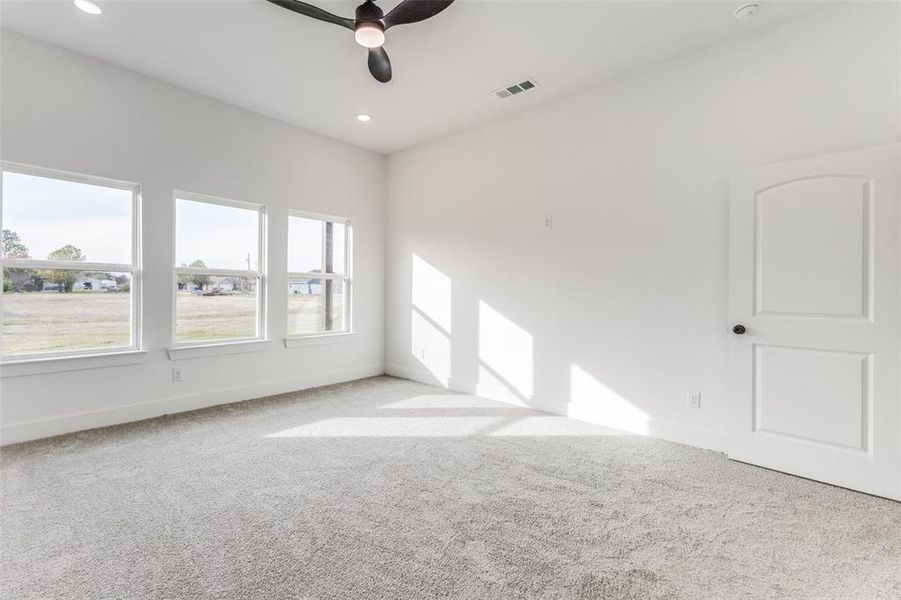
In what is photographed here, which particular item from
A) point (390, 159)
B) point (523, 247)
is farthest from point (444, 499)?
point (390, 159)

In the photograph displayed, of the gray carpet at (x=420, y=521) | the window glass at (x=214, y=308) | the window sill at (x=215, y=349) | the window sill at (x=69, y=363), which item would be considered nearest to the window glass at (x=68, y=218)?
the window glass at (x=214, y=308)

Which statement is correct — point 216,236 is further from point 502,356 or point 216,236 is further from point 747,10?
point 747,10

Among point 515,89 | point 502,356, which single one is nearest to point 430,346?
point 502,356

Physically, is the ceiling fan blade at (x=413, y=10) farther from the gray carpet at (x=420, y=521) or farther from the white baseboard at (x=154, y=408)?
the white baseboard at (x=154, y=408)

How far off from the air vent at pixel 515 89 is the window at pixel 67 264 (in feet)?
10.9

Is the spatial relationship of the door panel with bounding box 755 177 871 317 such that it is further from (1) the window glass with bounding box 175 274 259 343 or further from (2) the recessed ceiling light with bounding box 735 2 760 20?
(1) the window glass with bounding box 175 274 259 343

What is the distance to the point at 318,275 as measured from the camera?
4.97 m

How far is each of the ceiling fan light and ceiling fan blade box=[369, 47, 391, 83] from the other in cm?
10

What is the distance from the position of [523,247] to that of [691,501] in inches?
101

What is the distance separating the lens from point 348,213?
204 inches

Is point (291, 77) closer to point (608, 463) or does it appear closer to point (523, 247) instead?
point (523, 247)

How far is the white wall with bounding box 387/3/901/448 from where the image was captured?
265cm

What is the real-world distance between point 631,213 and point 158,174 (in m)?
4.11

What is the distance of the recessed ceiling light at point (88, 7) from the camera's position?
2666 mm
